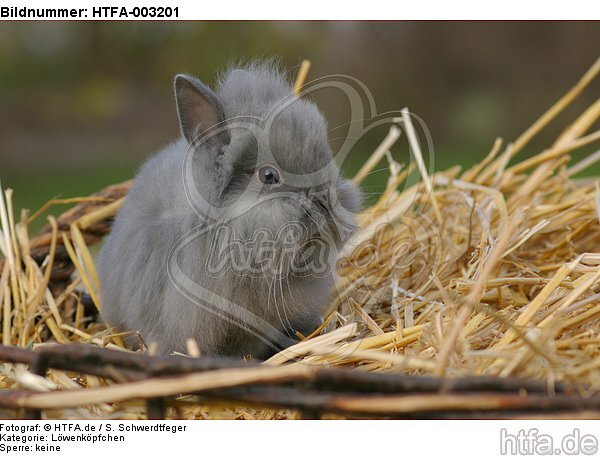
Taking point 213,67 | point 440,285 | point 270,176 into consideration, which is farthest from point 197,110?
point 213,67

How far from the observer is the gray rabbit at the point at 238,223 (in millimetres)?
1645

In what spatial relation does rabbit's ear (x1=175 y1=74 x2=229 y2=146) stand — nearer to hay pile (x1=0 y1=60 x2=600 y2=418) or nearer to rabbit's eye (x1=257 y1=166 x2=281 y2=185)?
rabbit's eye (x1=257 y1=166 x2=281 y2=185)

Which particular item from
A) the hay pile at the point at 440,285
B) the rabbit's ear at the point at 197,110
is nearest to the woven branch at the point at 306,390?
the hay pile at the point at 440,285

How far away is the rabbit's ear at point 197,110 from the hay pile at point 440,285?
53 cm

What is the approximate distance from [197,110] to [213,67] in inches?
151

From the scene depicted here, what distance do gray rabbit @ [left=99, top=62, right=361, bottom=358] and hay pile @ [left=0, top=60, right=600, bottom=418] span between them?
0.15 m

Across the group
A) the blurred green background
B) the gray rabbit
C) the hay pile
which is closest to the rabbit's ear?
the gray rabbit

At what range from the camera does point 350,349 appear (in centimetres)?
165

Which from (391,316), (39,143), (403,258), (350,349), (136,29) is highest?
(136,29)

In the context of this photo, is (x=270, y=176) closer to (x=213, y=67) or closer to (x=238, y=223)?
(x=238, y=223)

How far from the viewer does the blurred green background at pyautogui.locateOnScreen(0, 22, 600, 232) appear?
589cm
